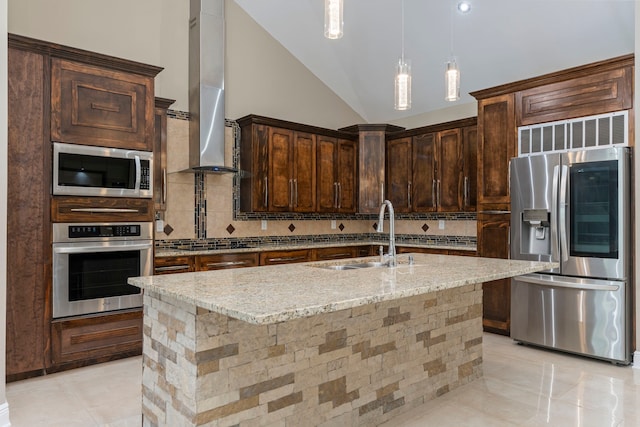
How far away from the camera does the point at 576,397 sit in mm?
2871

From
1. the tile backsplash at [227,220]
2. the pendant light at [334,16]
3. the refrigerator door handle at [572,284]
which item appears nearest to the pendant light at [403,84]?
the pendant light at [334,16]

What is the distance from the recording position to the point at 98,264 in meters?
3.46

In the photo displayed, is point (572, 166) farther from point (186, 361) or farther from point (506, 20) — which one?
point (186, 361)

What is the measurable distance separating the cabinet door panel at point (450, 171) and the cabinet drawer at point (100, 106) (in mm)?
3292

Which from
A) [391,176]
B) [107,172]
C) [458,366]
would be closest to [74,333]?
[107,172]

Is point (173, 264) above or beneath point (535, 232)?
beneath

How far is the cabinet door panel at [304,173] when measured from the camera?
208 inches

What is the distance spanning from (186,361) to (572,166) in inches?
136

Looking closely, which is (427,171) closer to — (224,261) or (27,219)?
(224,261)

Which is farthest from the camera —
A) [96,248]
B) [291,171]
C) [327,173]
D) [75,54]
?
[327,173]

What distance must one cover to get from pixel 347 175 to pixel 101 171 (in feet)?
10.4

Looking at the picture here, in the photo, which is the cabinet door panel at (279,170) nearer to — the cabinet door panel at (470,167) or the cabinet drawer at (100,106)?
the cabinet drawer at (100,106)

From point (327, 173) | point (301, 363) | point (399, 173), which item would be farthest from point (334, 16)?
point (399, 173)

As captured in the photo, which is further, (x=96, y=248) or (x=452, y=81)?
(x=96, y=248)
